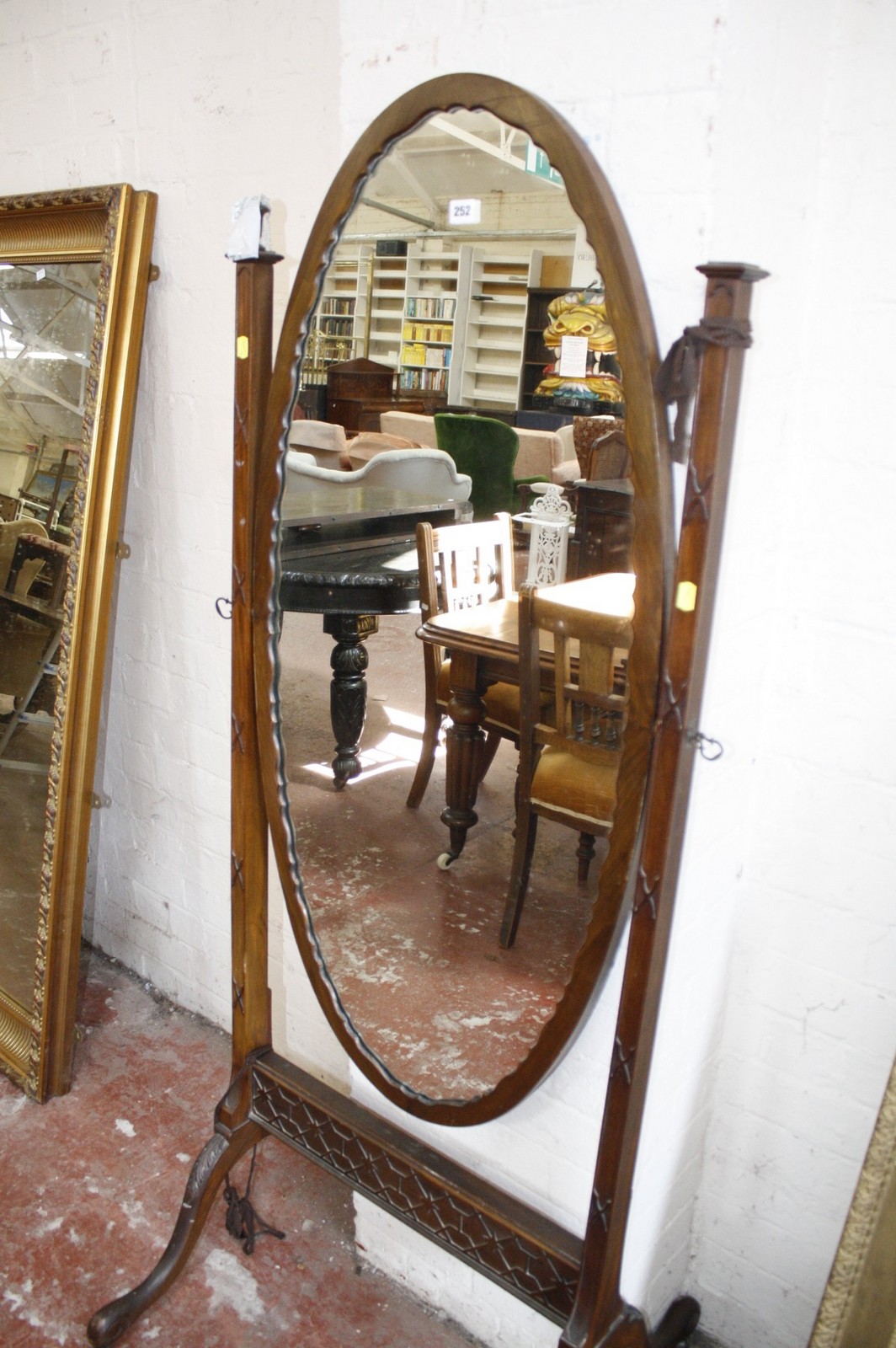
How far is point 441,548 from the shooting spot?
1283 millimetres

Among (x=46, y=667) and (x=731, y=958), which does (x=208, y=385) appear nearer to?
(x=46, y=667)

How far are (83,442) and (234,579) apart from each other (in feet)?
2.20

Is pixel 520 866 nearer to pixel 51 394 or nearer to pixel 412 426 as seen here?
pixel 412 426

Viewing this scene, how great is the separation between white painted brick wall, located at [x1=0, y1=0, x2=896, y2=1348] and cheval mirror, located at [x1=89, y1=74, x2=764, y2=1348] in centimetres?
9

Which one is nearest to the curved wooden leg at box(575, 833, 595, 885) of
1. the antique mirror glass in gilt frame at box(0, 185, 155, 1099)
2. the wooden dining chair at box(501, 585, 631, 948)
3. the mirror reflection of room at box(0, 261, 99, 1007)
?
the wooden dining chair at box(501, 585, 631, 948)

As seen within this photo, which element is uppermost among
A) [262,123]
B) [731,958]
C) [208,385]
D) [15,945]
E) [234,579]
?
[262,123]

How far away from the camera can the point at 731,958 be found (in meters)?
1.42

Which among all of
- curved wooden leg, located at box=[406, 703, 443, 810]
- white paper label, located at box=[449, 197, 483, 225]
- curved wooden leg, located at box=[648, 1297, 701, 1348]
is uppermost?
white paper label, located at box=[449, 197, 483, 225]

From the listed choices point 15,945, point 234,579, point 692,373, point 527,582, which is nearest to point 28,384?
point 234,579

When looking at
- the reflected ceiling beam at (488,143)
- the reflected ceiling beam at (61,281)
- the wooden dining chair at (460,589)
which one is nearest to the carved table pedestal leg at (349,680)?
the wooden dining chair at (460,589)

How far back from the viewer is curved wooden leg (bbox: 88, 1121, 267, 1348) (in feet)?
5.21

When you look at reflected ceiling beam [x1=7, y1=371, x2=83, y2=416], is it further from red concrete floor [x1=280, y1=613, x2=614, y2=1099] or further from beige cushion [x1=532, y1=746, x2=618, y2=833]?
beige cushion [x1=532, y1=746, x2=618, y2=833]

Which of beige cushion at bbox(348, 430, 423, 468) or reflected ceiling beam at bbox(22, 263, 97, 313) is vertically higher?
reflected ceiling beam at bbox(22, 263, 97, 313)

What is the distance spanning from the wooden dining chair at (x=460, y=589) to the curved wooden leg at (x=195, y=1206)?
2.33ft
